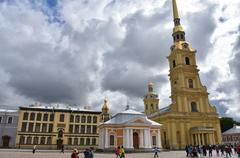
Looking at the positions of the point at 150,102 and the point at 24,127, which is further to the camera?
the point at 150,102

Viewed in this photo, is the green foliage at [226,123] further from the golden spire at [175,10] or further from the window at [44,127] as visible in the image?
the window at [44,127]

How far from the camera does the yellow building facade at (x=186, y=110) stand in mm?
51344

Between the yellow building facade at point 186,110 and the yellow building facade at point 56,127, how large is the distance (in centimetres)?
1817

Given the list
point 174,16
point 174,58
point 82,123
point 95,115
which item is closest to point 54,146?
point 82,123

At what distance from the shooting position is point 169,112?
2108 inches

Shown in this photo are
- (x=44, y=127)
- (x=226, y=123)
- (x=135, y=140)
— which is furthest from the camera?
(x=226, y=123)

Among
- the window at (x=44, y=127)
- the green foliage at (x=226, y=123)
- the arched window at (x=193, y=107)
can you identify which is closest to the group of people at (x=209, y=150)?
the arched window at (x=193, y=107)

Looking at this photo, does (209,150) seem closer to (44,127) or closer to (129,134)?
(129,134)

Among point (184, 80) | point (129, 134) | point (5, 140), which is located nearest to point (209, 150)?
point (129, 134)

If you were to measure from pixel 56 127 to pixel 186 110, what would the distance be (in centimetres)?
3263

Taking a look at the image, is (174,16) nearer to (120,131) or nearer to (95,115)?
(95,115)

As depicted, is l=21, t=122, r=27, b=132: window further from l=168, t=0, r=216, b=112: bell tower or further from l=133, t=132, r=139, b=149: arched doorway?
l=168, t=0, r=216, b=112: bell tower

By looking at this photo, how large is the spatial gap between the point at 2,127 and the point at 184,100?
1739 inches

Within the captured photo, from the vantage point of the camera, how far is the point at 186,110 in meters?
54.4
